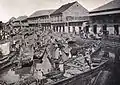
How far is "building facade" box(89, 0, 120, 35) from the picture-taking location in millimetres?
2516

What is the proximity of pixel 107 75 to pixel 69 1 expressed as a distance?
1262mm

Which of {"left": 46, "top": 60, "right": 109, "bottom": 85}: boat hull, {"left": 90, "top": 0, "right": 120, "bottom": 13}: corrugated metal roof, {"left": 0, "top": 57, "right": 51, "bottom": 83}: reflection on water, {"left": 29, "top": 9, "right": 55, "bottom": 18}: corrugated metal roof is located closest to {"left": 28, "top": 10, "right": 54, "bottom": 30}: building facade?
{"left": 29, "top": 9, "right": 55, "bottom": 18}: corrugated metal roof

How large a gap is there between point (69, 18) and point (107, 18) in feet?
1.96

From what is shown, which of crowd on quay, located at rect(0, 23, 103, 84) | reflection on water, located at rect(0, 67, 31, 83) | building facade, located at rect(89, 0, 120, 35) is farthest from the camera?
building facade, located at rect(89, 0, 120, 35)

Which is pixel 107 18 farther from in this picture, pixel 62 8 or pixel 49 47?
pixel 49 47

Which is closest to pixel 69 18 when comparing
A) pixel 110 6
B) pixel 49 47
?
pixel 49 47

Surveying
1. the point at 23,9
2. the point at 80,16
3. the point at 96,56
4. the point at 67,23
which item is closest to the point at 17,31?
the point at 23,9

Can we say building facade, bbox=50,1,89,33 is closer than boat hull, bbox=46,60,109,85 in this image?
No

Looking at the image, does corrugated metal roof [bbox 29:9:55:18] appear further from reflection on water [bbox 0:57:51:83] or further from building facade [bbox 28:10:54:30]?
reflection on water [bbox 0:57:51:83]

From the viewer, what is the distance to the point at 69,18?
260cm

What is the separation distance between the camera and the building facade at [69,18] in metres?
2.58

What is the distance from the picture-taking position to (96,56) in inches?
101

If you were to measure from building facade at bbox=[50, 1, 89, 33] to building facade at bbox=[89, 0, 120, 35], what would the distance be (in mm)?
159

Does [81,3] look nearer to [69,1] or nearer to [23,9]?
[69,1]
